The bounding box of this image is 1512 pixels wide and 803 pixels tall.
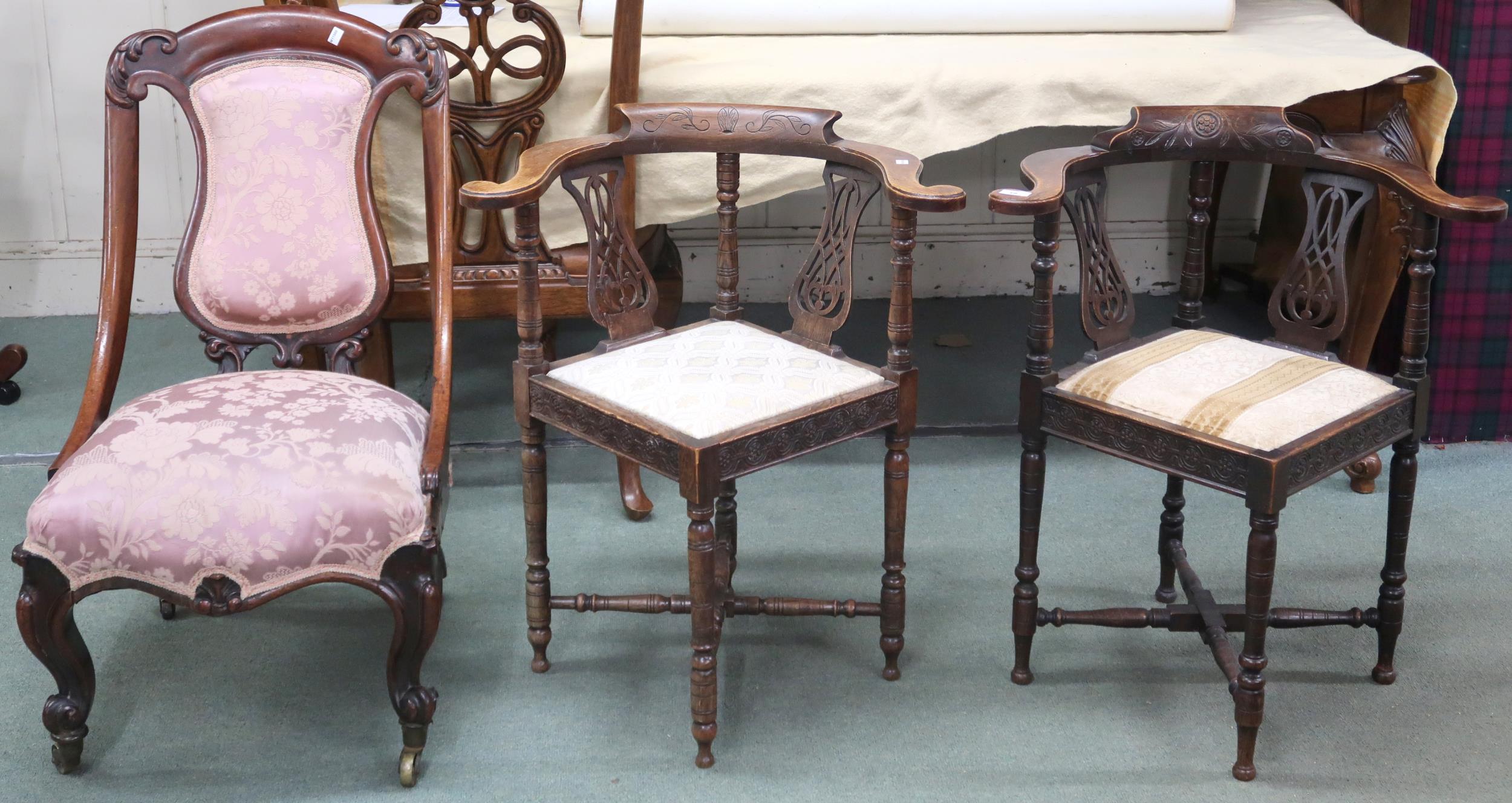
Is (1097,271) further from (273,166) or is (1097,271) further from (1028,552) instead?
(273,166)

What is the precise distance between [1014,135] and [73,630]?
2843 mm

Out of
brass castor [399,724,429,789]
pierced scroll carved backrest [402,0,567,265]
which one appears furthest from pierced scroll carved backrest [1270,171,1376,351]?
brass castor [399,724,429,789]

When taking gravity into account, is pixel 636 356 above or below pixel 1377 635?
above

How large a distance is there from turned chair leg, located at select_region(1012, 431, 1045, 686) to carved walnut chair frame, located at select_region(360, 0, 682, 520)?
86cm

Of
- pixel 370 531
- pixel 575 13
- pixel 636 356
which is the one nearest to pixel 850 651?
pixel 636 356

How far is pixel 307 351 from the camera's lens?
9.07 feet

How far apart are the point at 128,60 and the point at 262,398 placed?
0.63 metres

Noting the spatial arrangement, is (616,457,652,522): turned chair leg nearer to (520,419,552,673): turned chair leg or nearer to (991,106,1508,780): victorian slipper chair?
(520,419,552,673): turned chair leg

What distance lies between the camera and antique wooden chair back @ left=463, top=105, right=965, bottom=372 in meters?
2.13

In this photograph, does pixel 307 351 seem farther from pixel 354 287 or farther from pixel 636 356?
pixel 636 356

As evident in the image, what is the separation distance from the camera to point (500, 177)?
2.70 meters

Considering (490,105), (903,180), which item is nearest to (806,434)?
(903,180)

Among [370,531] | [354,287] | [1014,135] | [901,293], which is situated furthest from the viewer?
[1014,135]

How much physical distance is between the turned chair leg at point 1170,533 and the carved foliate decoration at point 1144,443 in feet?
1.30
